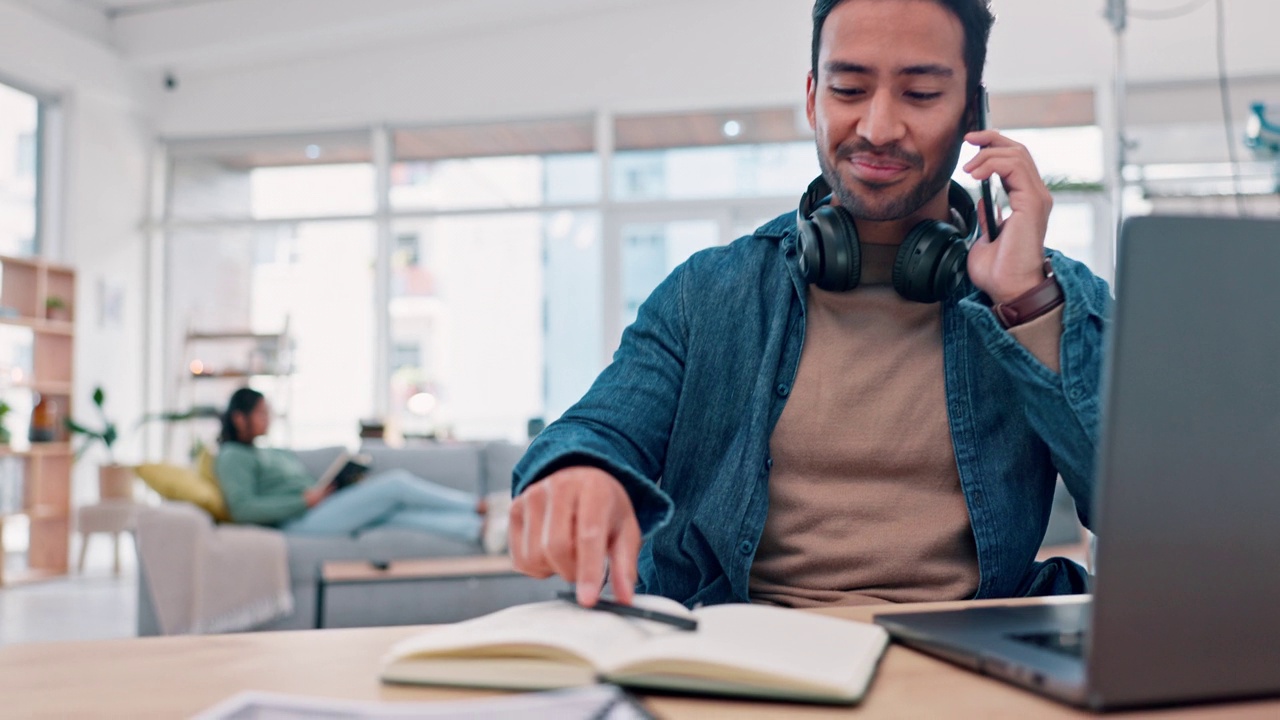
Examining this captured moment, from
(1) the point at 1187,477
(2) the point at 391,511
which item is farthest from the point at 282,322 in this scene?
(1) the point at 1187,477

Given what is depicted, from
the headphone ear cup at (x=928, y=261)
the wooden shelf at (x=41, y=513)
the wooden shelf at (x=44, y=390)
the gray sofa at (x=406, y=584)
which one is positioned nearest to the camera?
the headphone ear cup at (x=928, y=261)

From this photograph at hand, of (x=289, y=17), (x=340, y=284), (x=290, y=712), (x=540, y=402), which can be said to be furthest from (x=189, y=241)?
(x=290, y=712)

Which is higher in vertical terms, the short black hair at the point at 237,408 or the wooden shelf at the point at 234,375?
the wooden shelf at the point at 234,375

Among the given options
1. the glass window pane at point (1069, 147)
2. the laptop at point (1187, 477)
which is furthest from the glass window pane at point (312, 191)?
the laptop at point (1187, 477)

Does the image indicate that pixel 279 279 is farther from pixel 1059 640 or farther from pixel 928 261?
pixel 1059 640

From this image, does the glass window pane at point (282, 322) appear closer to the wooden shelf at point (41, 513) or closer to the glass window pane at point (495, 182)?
the glass window pane at point (495, 182)

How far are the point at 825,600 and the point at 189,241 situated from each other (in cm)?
796

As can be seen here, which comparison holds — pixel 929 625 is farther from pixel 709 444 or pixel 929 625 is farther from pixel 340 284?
pixel 340 284

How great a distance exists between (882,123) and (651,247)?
21.5 feet

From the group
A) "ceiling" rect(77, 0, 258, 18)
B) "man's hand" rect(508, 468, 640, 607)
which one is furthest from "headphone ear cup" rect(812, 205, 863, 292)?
"ceiling" rect(77, 0, 258, 18)

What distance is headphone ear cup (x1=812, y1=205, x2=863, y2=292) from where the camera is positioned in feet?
3.56

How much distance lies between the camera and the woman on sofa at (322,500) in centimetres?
439

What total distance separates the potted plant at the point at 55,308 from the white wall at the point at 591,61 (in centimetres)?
196

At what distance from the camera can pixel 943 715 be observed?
20.7 inches
